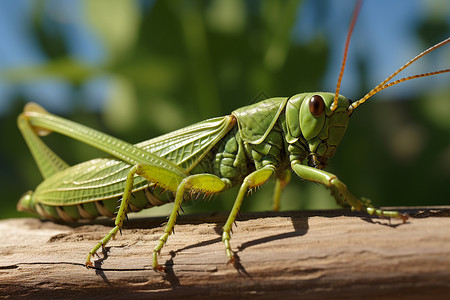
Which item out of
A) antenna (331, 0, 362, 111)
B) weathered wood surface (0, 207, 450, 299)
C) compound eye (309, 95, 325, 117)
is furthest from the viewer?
compound eye (309, 95, 325, 117)

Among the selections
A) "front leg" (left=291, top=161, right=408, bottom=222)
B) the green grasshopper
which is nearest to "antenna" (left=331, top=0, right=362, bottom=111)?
the green grasshopper

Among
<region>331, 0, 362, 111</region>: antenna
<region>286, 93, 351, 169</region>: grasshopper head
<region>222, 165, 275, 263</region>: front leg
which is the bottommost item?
<region>222, 165, 275, 263</region>: front leg

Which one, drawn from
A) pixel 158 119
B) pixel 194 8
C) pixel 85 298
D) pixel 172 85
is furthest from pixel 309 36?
pixel 85 298

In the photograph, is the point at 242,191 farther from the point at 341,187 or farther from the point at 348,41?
the point at 348,41

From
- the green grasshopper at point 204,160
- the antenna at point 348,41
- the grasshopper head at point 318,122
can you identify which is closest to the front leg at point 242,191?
the green grasshopper at point 204,160

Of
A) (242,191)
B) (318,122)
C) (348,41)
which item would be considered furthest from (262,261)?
(348,41)

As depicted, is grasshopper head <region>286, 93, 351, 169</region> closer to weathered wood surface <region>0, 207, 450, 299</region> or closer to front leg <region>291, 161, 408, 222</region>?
front leg <region>291, 161, 408, 222</region>
